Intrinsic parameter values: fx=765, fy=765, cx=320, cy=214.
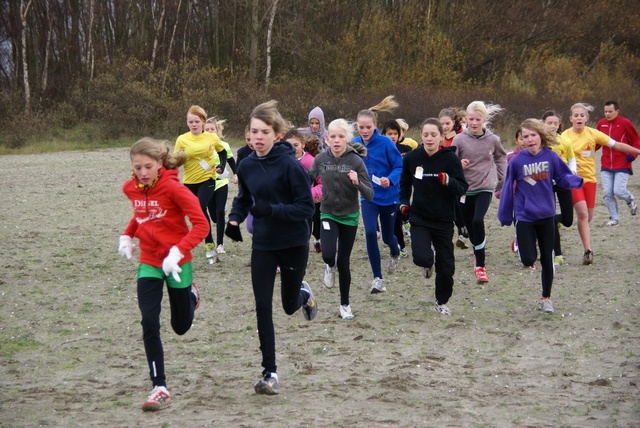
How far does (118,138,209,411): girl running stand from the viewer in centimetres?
518

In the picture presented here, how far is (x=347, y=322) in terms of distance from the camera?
24.3ft

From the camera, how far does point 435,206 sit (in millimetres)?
7438

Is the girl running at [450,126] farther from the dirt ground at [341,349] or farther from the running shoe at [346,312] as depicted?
the running shoe at [346,312]

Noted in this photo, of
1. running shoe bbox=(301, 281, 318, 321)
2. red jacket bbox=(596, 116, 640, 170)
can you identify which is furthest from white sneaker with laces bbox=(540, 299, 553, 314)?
red jacket bbox=(596, 116, 640, 170)

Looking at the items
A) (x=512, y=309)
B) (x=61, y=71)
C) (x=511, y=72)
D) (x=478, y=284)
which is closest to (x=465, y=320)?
(x=512, y=309)

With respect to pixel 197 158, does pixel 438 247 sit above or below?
below

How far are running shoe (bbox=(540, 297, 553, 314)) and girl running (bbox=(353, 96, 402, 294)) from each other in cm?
174

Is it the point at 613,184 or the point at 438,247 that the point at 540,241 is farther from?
the point at 613,184

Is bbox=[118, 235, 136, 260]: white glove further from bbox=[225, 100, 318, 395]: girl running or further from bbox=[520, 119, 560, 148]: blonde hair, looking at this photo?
bbox=[520, 119, 560, 148]: blonde hair

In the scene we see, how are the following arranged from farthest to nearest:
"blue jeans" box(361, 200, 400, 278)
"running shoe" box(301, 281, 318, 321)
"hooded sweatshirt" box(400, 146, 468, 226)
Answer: "blue jeans" box(361, 200, 400, 278), "hooded sweatshirt" box(400, 146, 468, 226), "running shoe" box(301, 281, 318, 321)

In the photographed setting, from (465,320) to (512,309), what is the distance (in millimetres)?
708

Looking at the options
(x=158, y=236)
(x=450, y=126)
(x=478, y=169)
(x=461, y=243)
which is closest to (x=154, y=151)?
(x=158, y=236)

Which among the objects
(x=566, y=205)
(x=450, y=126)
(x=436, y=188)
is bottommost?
(x=566, y=205)

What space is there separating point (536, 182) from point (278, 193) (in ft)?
10.4
